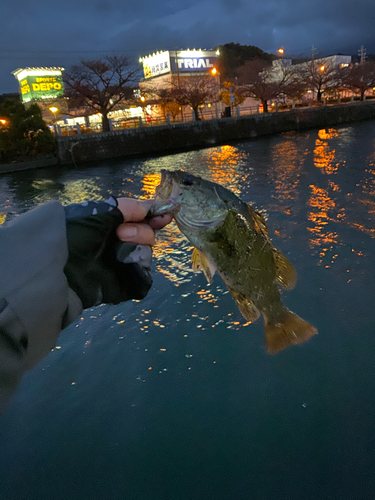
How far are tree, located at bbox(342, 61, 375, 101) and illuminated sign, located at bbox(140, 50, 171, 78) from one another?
2939cm

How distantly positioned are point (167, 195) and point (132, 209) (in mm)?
269

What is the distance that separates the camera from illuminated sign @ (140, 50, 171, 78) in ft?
192

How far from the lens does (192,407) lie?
3.47 metres

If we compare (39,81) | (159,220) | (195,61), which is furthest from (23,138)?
(39,81)

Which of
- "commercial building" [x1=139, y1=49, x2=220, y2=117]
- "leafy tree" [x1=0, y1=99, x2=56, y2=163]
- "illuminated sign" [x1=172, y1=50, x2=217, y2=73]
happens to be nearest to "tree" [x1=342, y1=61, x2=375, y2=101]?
"commercial building" [x1=139, y1=49, x2=220, y2=117]

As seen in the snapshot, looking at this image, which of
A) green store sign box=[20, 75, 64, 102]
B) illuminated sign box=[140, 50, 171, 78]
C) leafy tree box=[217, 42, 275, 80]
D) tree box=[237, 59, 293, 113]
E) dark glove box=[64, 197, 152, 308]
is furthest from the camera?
leafy tree box=[217, 42, 275, 80]

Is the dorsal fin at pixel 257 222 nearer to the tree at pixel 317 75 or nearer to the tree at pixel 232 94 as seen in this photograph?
the tree at pixel 232 94

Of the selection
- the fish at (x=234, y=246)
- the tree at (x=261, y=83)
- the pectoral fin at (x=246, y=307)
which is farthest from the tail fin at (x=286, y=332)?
the tree at (x=261, y=83)

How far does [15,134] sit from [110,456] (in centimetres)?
3424

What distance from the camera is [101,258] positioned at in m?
1.82

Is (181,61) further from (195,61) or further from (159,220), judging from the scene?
(159,220)

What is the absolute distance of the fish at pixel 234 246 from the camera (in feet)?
6.90

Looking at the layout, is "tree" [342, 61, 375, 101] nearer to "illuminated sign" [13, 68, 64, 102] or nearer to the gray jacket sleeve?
"illuminated sign" [13, 68, 64, 102]

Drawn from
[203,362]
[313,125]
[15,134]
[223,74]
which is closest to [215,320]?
[203,362]
